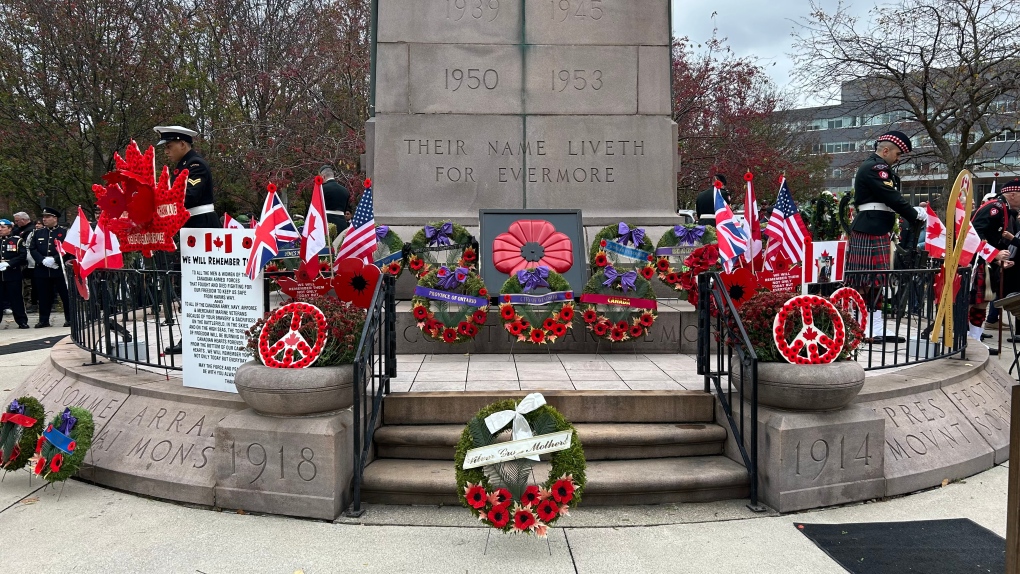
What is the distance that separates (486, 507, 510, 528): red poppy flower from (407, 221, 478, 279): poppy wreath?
13.2 ft

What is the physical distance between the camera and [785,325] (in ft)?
16.3

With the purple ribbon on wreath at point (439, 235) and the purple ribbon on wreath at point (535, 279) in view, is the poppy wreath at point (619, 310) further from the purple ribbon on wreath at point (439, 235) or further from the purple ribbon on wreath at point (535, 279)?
the purple ribbon on wreath at point (439, 235)

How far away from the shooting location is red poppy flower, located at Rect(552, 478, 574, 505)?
4.15 metres

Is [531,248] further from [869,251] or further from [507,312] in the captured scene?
[869,251]

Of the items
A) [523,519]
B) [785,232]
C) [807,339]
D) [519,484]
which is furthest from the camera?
[785,232]

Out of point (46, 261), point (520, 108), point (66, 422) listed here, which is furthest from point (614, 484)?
point (46, 261)

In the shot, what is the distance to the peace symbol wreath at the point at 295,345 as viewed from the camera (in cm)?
477

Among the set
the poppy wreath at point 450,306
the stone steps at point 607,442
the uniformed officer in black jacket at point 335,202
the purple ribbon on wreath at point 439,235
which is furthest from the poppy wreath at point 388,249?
the stone steps at point 607,442

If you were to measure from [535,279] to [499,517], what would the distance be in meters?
3.31

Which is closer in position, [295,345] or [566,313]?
[295,345]

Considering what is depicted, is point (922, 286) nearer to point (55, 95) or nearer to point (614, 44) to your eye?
point (614, 44)

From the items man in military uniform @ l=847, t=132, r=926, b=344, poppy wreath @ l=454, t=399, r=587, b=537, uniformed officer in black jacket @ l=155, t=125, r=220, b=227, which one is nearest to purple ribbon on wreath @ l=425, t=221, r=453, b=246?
uniformed officer in black jacket @ l=155, t=125, r=220, b=227

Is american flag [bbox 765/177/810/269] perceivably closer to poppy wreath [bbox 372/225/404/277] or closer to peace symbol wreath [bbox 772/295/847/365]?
peace symbol wreath [bbox 772/295/847/365]

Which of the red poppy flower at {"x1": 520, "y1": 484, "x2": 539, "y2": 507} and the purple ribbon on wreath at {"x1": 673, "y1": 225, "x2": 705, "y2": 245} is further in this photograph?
the purple ribbon on wreath at {"x1": 673, "y1": 225, "x2": 705, "y2": 245}
